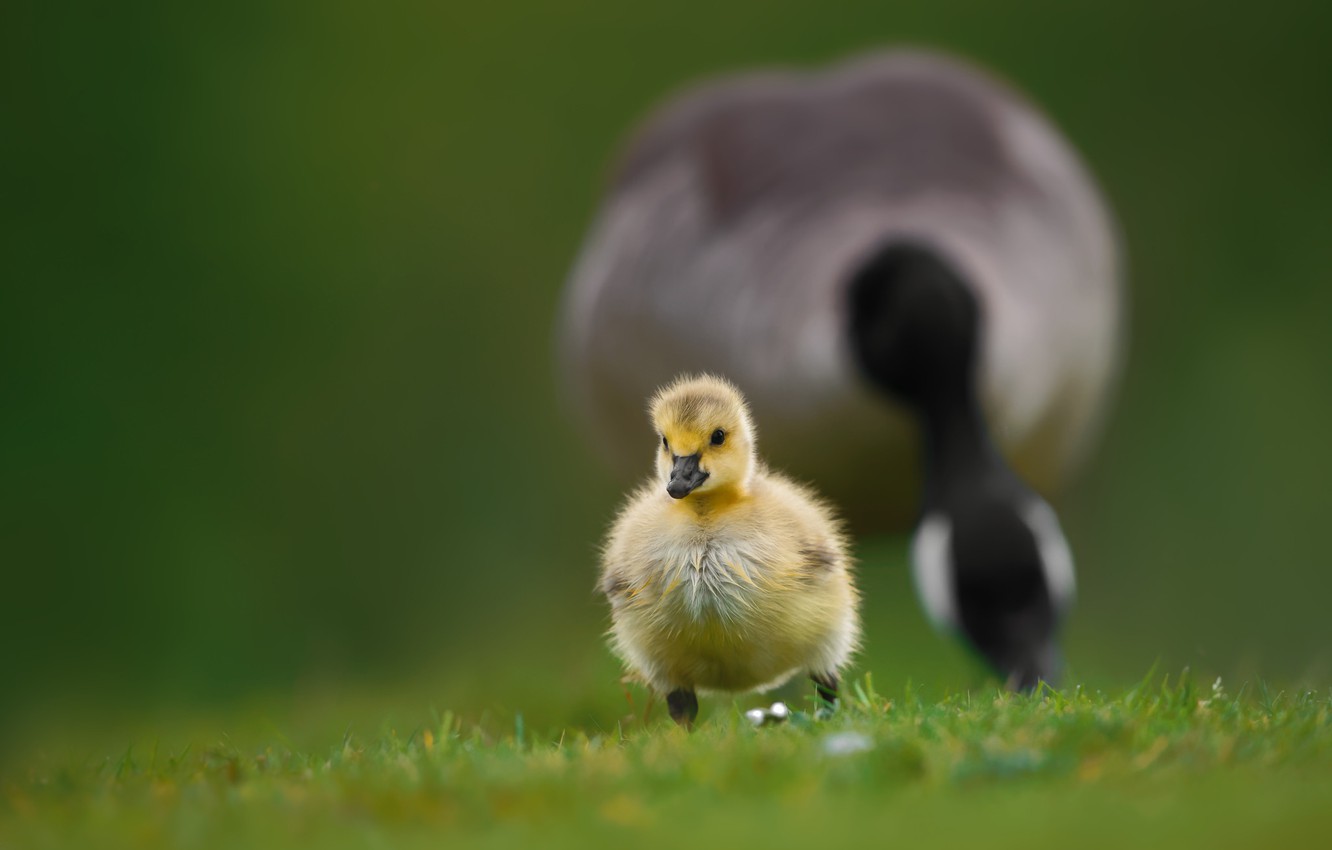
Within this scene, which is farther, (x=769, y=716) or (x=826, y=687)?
(x=826, y=687)

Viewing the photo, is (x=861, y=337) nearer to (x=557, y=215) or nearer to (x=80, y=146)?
(x=557, y=215)

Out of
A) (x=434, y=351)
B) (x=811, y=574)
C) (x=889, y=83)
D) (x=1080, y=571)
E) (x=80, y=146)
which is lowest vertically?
(x=1080, y=571)

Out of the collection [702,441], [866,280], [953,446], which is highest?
[866,280]

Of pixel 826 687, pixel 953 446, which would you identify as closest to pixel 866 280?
pixel 953 446

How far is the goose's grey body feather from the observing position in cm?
497

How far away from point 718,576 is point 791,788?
522mm

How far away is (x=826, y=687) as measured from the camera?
2699 millimetres

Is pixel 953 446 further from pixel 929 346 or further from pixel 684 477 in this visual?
pixel 684 477

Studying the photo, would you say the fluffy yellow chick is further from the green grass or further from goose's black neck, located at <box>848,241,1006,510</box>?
goose's black neck, located at <box>848,241,1006,510</box>

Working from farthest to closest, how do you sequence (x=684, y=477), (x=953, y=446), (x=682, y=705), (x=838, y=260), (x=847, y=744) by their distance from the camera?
(x=838, y=260), (x=953, y=446), (x=682, y=705), (x=684, y=477), (x=847, y=744)

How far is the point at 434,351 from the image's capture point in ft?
24.9

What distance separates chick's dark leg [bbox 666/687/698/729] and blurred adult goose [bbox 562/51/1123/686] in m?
1.36

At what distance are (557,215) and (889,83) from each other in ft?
7.83

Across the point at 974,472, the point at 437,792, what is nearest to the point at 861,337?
the point at 974,472
